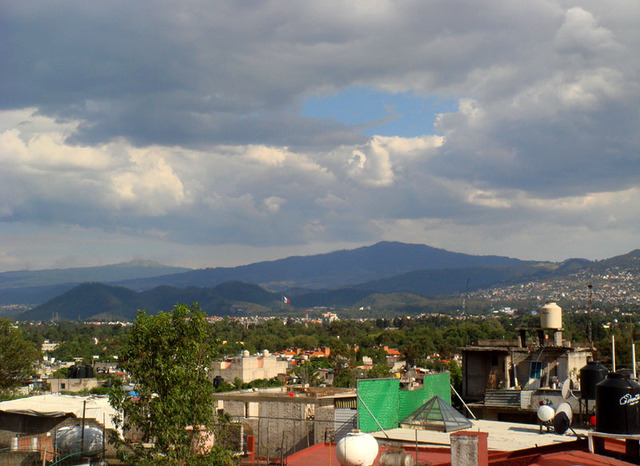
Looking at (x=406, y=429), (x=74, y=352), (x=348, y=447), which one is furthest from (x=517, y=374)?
(x=74, y=352)

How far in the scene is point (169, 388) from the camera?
65.6 feet

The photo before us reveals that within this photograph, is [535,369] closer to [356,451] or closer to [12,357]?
[356,451]

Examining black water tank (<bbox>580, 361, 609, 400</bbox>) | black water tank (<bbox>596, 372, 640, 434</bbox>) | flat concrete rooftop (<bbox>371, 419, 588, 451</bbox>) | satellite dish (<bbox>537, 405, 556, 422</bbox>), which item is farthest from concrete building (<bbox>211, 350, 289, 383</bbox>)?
black water tank (<bbox>596, 372, 640, 434</bbox>)

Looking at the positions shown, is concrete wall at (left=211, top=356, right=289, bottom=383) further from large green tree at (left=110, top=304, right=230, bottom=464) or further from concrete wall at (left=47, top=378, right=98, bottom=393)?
large green tree at (left=110, top=304, right=230, bottom=464)

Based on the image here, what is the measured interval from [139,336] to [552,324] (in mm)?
31631

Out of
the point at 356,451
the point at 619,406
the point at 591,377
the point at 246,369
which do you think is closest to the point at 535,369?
the point at 591,377

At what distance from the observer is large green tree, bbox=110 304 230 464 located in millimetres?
19594

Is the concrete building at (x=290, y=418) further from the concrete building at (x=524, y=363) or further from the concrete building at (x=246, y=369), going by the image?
the concrete building at (x=246, y=369)

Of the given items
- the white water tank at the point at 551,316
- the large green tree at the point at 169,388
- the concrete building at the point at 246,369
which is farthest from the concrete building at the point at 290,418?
the concrete building at the point at 246,369

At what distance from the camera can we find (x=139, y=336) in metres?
20.2

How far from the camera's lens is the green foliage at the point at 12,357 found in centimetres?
4753

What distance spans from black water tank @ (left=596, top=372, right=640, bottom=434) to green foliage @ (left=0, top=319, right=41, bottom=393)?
4230cm

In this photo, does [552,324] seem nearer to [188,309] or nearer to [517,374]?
[517,374]

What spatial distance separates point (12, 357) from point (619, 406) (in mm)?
43496
